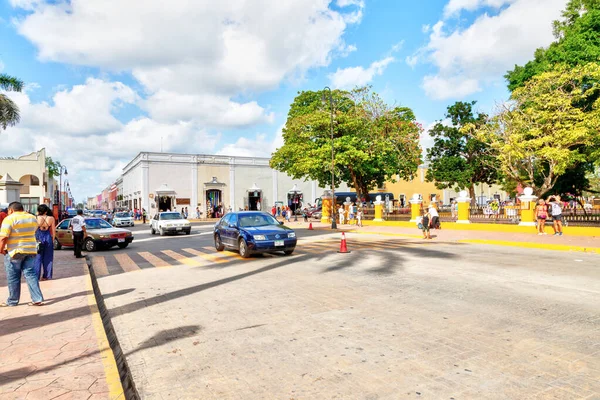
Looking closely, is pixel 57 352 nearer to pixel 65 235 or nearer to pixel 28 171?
pixel 65 235

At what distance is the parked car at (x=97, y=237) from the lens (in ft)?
53.7

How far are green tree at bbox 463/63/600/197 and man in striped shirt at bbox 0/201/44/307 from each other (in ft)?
78.0

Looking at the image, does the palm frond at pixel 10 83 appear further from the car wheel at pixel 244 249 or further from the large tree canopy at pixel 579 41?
the large tree canopy at pixel 579 41

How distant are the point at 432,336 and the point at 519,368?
111 cm

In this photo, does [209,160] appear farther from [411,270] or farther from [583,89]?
[411,270]

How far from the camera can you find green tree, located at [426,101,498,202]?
1501 inches

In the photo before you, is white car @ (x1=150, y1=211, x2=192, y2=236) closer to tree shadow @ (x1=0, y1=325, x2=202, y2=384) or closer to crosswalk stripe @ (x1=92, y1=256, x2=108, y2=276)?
crosswalk stripe @ (x1=92, y1=256, x2=108, y2=276)

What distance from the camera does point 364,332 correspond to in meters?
5.05

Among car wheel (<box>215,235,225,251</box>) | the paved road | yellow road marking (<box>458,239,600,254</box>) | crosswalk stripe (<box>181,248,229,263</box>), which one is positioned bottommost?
yellow road marking (<box>458,239,600,254</box>)

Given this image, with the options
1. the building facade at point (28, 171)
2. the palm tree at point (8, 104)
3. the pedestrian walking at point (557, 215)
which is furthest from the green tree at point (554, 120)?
the building facade at point (28, 171)

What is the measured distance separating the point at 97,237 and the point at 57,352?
13107 mm

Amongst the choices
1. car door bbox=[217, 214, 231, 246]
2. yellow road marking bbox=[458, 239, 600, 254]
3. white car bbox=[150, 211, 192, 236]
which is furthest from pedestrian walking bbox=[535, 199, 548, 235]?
white car bbox=[150, 211, 192, 236]

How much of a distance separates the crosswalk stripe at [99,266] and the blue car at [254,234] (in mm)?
3949

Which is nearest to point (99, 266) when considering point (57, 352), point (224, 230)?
point (224, 230)
